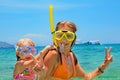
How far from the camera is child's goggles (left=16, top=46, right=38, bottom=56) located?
455 centimetres

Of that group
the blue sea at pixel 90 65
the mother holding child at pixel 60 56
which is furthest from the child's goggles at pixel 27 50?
the blue sea at pixel 90 65

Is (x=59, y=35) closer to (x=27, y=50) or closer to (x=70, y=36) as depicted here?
(x=70, y=36)

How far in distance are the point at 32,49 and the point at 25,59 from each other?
189 mm

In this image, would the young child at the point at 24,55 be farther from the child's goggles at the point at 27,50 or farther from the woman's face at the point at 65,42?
the woman's face at the point at 65,42

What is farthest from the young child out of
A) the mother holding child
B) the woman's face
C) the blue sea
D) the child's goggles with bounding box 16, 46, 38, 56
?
the blue sea

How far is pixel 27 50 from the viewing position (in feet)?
15.1

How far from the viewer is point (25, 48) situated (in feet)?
15.1

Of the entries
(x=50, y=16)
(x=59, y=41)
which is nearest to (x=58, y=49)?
(x=59, y=41)

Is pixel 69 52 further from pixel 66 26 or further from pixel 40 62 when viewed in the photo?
pixel 40 62

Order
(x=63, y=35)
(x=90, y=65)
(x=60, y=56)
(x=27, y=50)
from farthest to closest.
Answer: (x=90, y=65) → (x=27, y=50) → (x=60, y=56) → (x=63, y=35)

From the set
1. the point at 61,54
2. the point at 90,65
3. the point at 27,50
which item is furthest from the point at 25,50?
the point at 90,65

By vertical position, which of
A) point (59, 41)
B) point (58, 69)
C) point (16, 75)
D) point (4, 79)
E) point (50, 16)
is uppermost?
point (50, 16)

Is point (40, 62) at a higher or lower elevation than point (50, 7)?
lower

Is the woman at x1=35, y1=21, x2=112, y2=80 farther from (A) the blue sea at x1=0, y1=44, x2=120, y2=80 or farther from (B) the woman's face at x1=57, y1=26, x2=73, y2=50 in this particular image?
(A) the blue sea at x1=0, y1=44, x2=120, y2=80
